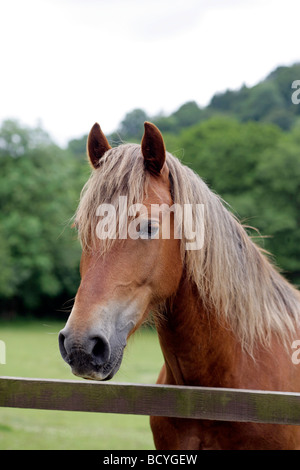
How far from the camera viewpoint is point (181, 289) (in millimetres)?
2592

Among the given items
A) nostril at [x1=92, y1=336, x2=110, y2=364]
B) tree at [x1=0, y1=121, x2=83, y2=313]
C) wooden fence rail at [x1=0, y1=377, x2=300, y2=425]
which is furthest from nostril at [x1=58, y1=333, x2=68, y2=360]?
tree at [x1=0, y1=121, x2=83, y2=313]

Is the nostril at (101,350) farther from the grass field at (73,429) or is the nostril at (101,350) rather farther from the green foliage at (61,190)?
the green foliage at (61,190)

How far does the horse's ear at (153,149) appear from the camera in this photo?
2.47 m

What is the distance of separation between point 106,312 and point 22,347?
22.5m

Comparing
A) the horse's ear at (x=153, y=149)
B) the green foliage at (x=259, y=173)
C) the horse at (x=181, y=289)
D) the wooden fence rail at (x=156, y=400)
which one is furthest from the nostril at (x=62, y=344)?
the green foliage at (x=259, y=173)

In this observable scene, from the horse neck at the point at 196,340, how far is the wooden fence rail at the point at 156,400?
408 mm

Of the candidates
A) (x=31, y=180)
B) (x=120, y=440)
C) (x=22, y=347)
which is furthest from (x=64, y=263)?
(x=120, y=440)

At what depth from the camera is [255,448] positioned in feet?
8.34

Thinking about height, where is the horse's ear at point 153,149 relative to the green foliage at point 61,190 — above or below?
above

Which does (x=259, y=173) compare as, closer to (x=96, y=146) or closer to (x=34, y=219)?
(x=34, y=219)

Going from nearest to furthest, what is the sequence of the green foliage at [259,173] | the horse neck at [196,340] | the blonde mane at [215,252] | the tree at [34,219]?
the blonde mane at [215,252] → the horse neck at [196,340] → the green foliage at [259,173] → the tree at [34,219]

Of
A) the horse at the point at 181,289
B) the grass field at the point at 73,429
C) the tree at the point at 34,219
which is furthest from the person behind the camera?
the tree at the point at 34,219

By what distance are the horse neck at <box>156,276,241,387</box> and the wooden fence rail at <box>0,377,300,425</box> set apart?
1.34 feet
